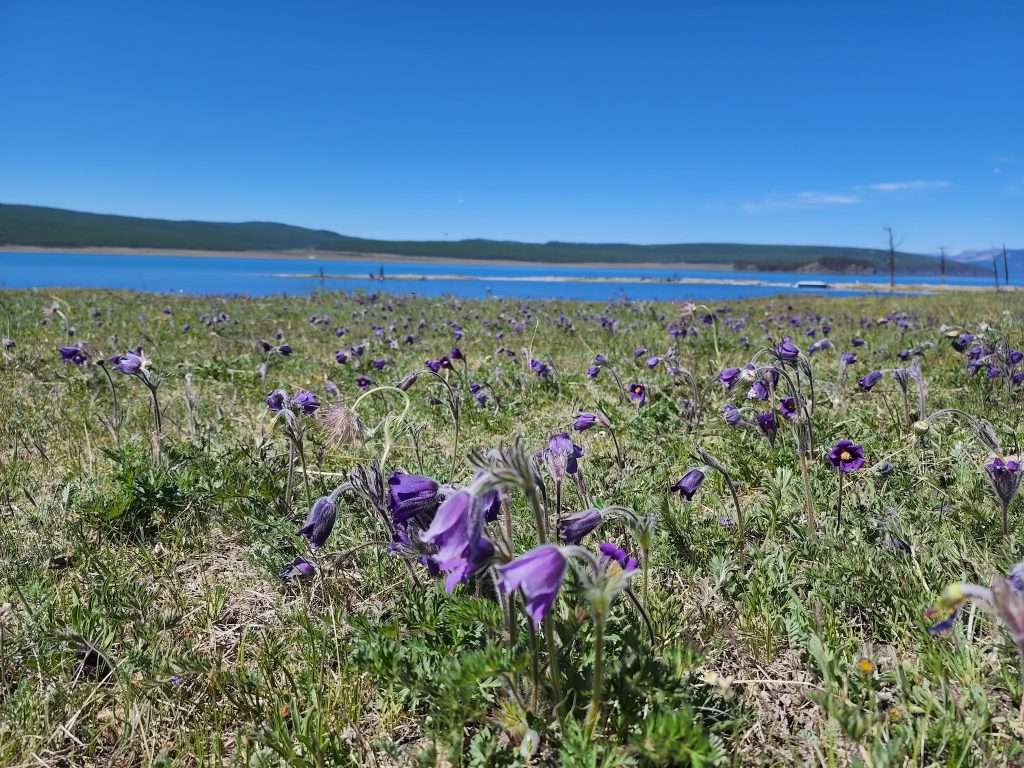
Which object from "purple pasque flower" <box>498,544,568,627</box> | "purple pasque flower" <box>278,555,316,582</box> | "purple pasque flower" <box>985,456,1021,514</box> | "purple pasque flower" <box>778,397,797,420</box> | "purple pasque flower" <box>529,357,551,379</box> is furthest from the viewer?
"purple pasque flower" <box>529,357,551,379</box>

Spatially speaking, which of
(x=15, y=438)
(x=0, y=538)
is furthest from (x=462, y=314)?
(x=0, y=538)

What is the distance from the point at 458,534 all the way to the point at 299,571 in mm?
1474

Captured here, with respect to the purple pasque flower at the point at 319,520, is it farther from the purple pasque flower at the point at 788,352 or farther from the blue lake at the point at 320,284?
the blue lake at the point at 320,284

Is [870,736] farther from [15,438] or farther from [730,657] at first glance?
[15,438]

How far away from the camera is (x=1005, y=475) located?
2.61 m

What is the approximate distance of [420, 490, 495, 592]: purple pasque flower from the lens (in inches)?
60.4

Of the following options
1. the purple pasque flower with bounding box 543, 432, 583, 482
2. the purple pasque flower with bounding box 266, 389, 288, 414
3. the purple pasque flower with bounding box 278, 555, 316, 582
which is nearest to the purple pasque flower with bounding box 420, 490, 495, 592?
the purple pasque flower with bounding box 543, 432, 583, 482

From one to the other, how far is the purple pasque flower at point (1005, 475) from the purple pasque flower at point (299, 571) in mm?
2766

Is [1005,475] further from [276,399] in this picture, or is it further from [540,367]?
[540,367]

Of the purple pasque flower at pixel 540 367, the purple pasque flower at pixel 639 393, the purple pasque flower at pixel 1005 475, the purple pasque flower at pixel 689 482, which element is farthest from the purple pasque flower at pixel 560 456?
A: the purple pasque flower at pixel 540 367

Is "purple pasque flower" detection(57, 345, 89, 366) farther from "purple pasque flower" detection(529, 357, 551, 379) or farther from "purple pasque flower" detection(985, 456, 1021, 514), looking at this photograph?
"purple pasque flower" detection(985, 456, 1021, 514)

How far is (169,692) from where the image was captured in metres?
2.19

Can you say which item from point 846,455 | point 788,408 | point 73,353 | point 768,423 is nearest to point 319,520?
point 846,455

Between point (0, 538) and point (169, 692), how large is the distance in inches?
67.9
